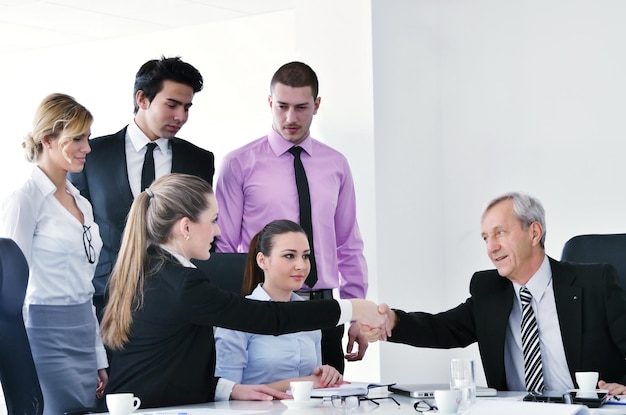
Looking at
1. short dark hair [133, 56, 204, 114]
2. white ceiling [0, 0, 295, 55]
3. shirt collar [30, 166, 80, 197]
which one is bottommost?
shirt collar [30, 166, 80, 197]

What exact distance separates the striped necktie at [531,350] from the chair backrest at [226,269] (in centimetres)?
102

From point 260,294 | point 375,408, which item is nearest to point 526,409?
point 375,408

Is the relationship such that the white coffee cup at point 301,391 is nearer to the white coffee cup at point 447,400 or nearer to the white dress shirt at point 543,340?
the white coffee cup at point 447,400

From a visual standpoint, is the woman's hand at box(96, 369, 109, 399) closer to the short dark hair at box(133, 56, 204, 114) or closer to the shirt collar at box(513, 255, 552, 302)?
the short dark hair at box(133, 56, 204, 114)

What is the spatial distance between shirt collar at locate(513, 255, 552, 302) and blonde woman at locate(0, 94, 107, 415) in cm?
149

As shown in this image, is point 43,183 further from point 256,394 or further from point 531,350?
point 531,350

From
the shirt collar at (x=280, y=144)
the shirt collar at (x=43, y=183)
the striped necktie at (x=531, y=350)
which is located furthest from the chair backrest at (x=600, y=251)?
the shirt collar at (x=43, y=183)

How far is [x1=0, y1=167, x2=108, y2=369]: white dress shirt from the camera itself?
3197 mm

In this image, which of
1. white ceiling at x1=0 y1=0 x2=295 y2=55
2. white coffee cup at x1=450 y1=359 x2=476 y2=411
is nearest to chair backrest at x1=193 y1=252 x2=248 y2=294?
white coffee cup at x1=450 y1=359 x2=476 y2=411

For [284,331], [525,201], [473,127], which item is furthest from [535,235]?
[473,127]

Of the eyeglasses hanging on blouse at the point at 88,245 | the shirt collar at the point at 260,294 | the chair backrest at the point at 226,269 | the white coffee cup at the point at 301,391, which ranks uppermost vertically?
the eyeglasses hanging on blouse at the point at 88,245

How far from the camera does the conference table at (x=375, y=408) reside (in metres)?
2.21

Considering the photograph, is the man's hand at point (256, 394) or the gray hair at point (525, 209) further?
the gray hair at point (525, 209)

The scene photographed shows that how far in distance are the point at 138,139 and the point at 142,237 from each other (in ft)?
3.73
